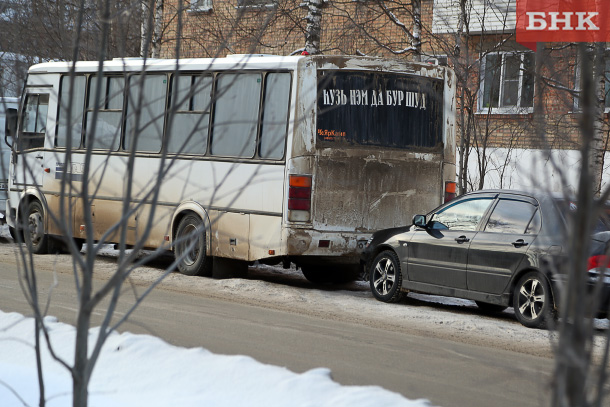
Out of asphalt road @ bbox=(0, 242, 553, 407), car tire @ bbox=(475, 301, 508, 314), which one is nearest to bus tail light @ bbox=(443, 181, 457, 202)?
car tire @ bbox=(475, 301, 508, 314)

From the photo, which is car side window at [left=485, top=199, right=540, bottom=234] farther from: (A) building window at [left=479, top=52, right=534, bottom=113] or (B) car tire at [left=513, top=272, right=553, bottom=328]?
(A) building window at [left=479, top=52, right=534, bottom=113]

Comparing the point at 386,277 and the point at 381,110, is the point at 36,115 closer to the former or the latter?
the point at 381,110

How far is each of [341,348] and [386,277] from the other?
3919 millimetres

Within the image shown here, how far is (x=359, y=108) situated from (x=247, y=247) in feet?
7.88

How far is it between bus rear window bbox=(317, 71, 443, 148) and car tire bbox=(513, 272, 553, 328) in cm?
346

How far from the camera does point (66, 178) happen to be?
319 centimetres

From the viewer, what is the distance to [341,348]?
7.77 metres

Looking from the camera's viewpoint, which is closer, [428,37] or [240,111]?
[240,111]

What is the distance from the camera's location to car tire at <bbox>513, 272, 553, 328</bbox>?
9594 millimetres

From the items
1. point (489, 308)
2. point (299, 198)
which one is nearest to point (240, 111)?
point (299, 198)

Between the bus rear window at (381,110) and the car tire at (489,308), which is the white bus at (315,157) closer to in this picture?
the bus rear window at (381,110)


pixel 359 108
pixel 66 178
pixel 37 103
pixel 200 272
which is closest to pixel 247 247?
pixel 200 272

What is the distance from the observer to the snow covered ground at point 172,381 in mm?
5250

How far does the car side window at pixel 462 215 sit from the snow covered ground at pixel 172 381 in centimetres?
496
